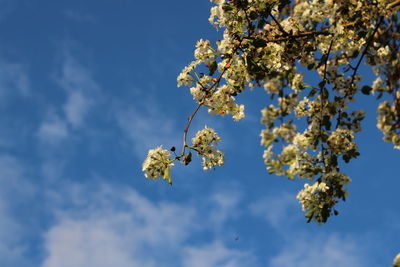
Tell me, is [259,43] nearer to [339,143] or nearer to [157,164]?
[339,143]

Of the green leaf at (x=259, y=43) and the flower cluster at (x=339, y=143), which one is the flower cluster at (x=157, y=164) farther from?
the flower cluster at (x=339, y=143)

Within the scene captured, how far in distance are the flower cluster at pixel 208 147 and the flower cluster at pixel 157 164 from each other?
53cm

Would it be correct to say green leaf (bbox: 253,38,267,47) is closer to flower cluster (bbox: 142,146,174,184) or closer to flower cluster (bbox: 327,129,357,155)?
flower cluster (bbox: 327,129,357,155)

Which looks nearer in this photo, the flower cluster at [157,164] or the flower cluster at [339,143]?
the flower cluster at [157,164]

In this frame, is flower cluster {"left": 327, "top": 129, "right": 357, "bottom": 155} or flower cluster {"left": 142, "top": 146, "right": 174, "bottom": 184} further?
flower cluster {"left": 327, "top": 129, "right": 357, "bottom": 155}

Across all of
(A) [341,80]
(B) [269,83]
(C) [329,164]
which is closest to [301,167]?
(C) [329,164]

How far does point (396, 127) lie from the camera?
7.41 m

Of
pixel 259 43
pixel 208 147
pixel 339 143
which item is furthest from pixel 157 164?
pixel 339 143

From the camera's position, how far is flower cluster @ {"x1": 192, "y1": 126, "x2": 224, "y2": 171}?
7.62 meters

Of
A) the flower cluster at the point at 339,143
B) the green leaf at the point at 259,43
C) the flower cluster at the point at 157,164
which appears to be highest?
the green leaf at the point at 259,43

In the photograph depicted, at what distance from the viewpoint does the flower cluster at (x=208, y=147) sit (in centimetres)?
762

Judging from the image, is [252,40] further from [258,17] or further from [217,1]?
[217,1]

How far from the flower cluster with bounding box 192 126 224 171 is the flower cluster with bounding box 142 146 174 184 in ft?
1.74

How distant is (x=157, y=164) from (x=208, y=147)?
91 cm
